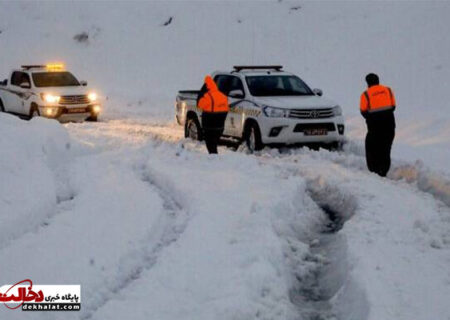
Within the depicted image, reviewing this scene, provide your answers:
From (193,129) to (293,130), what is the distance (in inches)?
129

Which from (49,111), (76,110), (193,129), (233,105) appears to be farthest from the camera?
(76,110)

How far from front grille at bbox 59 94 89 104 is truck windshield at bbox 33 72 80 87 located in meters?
1.20

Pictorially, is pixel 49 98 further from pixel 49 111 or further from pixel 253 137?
pixel 253 137

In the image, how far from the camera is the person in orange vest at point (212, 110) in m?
12.6

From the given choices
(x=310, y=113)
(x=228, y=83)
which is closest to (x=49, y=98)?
(x=228, y=83)

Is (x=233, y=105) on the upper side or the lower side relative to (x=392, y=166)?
upper

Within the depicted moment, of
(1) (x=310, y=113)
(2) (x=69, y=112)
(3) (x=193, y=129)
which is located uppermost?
(1) (x=310, y=113)

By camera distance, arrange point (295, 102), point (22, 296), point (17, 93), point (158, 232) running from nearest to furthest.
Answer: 1. point (22, 296)
2. point (158, 232)
3. point (295, 102)
4. point (17, 93)

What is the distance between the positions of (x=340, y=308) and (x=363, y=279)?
1.30ft

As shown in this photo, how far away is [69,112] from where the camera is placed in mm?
18969

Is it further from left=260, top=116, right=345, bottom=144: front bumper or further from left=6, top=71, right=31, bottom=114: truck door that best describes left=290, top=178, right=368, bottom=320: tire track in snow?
left=6, top=71, right=31, bottom=114: truck door

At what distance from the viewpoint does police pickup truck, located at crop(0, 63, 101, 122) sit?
61.6 feet

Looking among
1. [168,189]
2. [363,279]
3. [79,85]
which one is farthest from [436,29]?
[363,279]

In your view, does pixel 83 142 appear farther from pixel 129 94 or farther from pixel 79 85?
pixel 129 94
